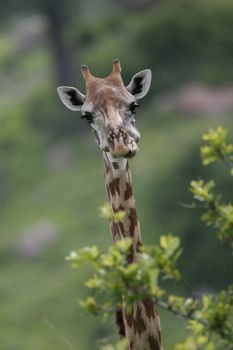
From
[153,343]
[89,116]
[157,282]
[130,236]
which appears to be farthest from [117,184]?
[157,282]

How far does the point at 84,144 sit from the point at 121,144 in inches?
1453

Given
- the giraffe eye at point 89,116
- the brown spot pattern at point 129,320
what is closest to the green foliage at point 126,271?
the brown spot pattern at point 129,320

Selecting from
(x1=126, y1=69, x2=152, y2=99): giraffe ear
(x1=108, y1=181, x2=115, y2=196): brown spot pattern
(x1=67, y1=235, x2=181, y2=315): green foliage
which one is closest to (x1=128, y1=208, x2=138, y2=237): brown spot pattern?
(x1=108, y1=181, x2=115, y2=196): brown spot pattern

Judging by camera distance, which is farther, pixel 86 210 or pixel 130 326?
pixel 86 210

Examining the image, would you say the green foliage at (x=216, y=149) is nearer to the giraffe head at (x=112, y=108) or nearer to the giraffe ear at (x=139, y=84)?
the giraffe head at (x=112, y=108)

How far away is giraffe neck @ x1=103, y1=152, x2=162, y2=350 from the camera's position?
9.49 meters

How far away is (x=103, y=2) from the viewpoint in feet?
190

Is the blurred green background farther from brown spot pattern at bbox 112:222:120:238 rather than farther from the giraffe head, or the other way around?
brown spot pattern at bbox 112:222:120:238

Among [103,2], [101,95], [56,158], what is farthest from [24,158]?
[101,95]

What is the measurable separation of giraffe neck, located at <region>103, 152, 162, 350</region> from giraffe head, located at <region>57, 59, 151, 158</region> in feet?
1.02

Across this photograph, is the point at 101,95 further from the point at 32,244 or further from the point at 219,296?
the point at 32,244

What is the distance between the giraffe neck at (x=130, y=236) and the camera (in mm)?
9492

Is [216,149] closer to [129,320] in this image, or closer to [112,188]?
[112,188]

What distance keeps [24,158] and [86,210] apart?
8458 millimetres
